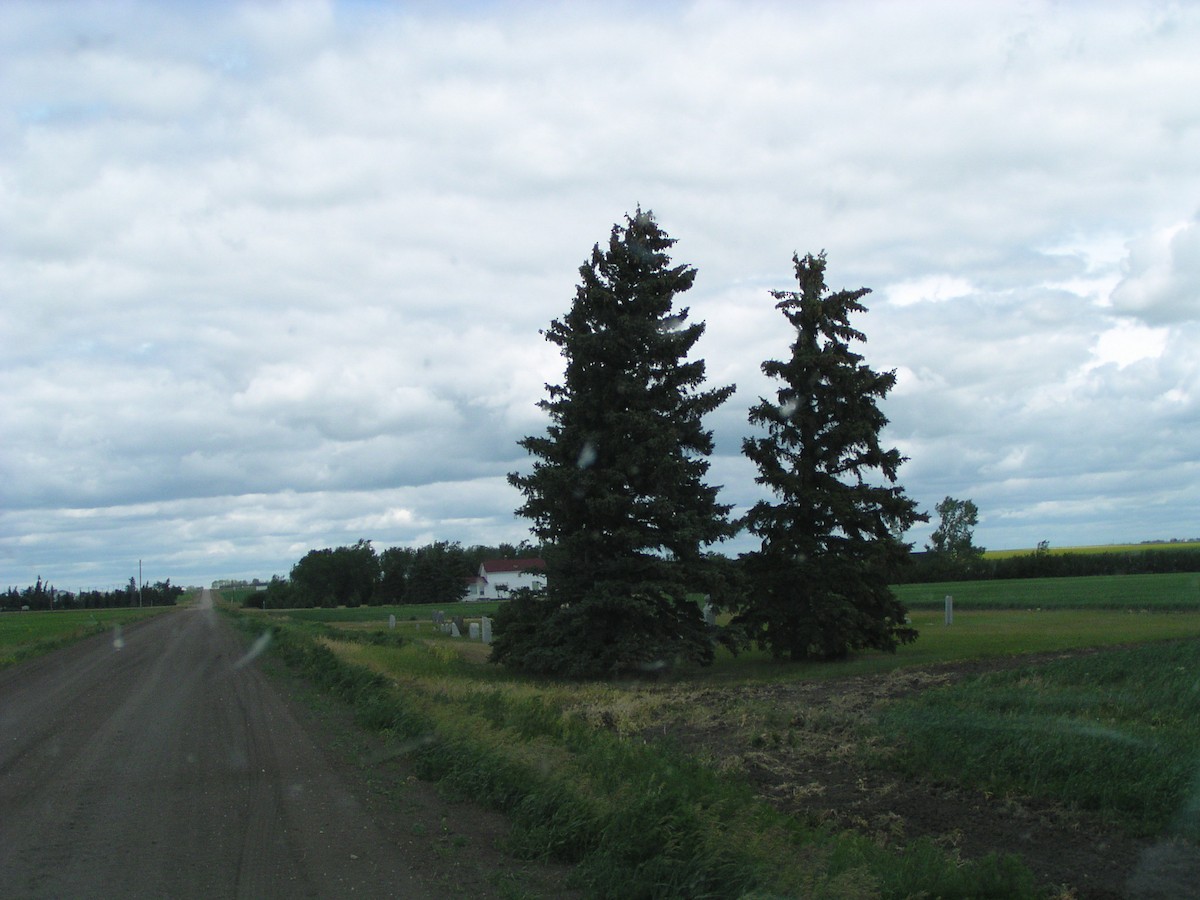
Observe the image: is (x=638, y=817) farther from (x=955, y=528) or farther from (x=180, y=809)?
(x=955, y=528)

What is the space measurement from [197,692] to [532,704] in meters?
9.25

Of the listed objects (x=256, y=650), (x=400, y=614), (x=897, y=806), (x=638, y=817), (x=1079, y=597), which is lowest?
(x=400, y=614)

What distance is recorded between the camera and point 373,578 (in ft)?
491

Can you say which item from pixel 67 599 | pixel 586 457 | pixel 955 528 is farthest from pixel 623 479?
pixel 67 599

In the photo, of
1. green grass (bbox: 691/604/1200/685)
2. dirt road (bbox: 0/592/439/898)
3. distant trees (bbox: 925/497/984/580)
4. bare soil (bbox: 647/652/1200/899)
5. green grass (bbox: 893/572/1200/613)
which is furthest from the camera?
distant trees (bbox: 925/497/984/580)

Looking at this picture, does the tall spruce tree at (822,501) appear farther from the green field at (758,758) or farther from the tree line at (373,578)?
the tree line at (373,578)

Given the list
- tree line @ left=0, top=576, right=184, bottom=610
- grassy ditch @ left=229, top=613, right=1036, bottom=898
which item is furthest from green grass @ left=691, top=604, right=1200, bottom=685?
tree line @ left=0, top=576, right=184, bottom=610

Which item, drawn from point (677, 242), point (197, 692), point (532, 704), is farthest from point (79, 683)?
point (677, 242)

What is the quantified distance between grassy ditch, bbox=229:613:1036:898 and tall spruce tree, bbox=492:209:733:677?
1050 cm

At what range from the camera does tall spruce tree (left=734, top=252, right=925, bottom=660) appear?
89.2ft

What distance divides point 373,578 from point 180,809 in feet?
471

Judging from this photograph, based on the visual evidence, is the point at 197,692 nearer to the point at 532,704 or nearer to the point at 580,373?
the point at 532,704

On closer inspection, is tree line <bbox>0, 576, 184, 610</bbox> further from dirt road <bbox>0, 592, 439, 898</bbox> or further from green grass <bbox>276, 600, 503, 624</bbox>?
dirt road <bbox>0, 592, 439, 898</bbox>

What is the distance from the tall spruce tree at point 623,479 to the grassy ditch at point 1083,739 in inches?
431
